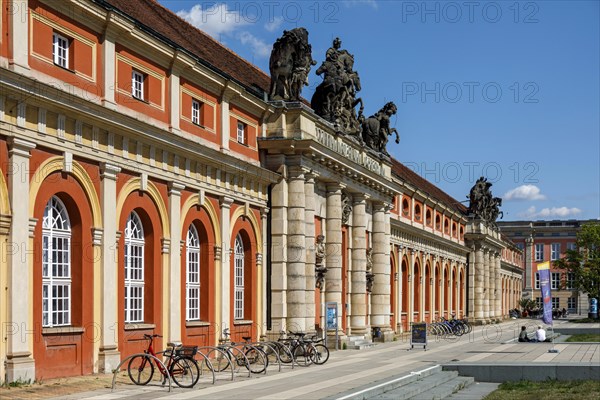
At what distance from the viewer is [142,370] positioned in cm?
Answer: 2330

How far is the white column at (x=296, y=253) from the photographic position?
36906mm

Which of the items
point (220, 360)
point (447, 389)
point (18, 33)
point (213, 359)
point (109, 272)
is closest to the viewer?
point (18, 33)

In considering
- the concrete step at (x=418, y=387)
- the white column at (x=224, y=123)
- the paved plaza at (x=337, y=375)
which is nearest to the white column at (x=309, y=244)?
the paved plaza at (x=337, y=375)

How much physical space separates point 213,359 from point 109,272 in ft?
23.8

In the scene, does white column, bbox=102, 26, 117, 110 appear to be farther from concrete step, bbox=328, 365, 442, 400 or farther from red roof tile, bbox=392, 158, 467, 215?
red roof tile, bbox=392, 158, 467, 215

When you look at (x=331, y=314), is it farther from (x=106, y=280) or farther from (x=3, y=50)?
(x=3, y=50)

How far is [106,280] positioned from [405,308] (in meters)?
39.3

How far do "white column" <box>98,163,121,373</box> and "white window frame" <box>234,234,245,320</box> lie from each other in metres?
9.41

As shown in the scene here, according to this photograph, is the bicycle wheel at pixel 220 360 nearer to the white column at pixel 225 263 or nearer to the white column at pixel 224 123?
the white column at pixel 225 263

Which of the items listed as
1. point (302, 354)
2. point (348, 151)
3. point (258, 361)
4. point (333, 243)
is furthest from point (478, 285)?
point (258, 361)

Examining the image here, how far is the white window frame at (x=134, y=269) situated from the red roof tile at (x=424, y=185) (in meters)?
40.3

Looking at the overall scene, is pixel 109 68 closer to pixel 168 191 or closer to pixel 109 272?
pixel 168 191

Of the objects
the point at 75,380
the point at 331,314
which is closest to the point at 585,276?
the point at 331,314

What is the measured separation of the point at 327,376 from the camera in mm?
27344
